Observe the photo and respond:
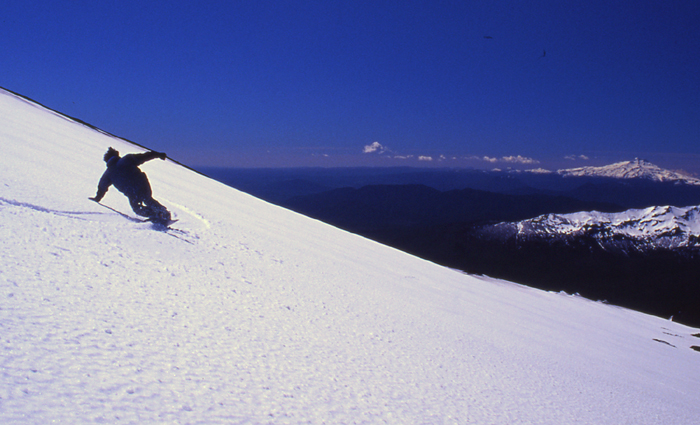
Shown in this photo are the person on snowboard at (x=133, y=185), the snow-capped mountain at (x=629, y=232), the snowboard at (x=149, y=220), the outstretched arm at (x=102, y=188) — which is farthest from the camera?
the snow-capped mountain at (x=629, y=232)

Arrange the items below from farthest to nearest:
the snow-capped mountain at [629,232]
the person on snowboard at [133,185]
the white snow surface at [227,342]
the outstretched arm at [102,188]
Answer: the snow-capped mountain at [629,232] → the outstretched arm at [102,188] → the person on snowboard at [133,185] → the white snow surface at [227,342]

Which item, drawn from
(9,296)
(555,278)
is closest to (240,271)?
(9,296)

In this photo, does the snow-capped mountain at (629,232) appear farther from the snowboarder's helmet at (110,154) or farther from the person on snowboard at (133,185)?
the snowboarder's helmet at (110,154)

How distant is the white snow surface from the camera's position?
251cm

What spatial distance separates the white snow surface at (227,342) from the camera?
99.0 inches

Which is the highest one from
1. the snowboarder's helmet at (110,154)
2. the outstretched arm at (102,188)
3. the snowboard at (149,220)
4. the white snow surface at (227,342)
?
the snowboarder's helmet at (110,154)

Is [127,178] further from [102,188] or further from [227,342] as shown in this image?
[227,342]

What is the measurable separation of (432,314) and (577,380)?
2.73 metres

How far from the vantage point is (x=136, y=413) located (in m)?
2.27

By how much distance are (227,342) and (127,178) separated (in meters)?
4.74

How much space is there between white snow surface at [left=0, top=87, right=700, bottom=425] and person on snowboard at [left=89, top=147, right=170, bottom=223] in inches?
17.7

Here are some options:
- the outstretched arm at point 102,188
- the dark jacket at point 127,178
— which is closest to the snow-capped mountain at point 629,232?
the dark jacket at point 127,178

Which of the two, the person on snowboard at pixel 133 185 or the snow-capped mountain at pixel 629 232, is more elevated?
the snow-capped mountain at pixel 629 232

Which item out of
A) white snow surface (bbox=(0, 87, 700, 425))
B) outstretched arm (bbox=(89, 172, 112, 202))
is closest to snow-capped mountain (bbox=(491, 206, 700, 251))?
white snow surface (bbox=(0, 87, 700, 425))
